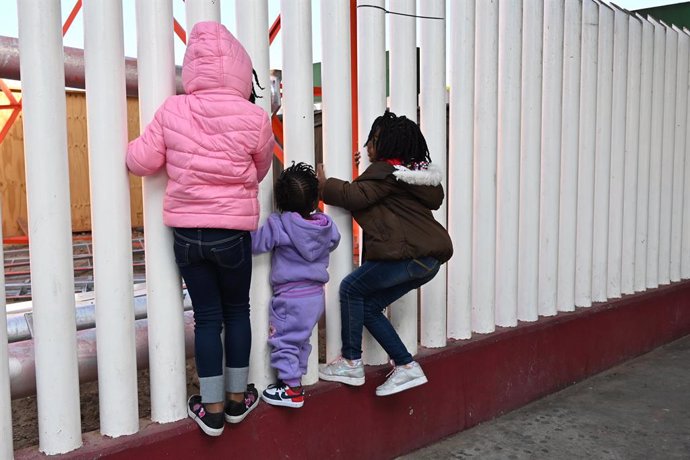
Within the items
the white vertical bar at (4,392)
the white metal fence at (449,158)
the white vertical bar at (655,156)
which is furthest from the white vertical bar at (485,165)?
the white vertical bar at (4,392)

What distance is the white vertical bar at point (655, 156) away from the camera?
4926 mm

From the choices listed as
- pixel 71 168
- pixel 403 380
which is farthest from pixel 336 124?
pixel 71 168

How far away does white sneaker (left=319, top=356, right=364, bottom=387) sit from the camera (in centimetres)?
295

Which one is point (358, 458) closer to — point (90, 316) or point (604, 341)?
point (90, 316)

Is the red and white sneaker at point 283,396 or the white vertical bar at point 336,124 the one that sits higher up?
the white vertical bar at point 336,124

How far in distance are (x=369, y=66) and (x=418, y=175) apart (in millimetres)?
546

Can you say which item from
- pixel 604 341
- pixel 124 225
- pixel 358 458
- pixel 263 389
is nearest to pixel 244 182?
pixel 124 225

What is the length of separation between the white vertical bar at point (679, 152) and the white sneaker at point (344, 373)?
3261 millimetres

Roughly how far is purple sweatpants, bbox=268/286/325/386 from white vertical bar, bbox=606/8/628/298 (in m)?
2.61

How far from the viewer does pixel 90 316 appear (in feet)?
8.86

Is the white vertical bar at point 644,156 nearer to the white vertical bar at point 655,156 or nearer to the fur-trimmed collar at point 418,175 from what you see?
the white vertical bar at point 655,156

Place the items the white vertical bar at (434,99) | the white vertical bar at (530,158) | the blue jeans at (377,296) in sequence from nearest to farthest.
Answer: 1. the blue jeans at (377,296)
2. the white vertical bar at (434,99)
3. the white vertical bar at (530,158)

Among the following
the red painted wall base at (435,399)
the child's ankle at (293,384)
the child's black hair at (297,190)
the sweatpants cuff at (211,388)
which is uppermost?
the child's black hair at (297,190)

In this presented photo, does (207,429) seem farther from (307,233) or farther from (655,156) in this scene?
(655,156)
